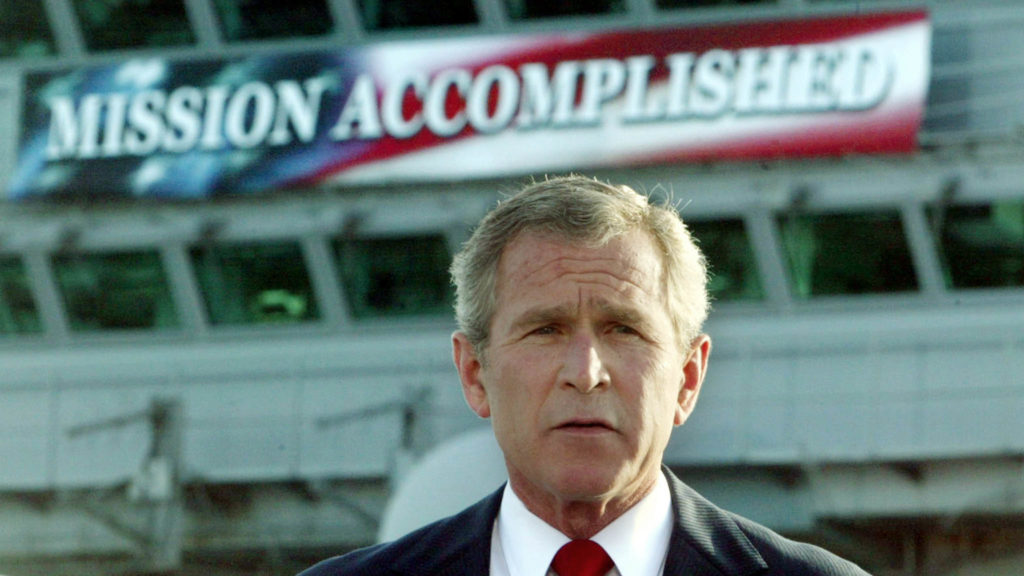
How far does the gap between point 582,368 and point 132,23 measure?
10994mm

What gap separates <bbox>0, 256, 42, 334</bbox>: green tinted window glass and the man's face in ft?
37.2

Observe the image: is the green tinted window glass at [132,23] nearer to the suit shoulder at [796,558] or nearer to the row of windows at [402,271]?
the row of windows at [402,271]

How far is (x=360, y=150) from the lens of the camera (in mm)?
11805

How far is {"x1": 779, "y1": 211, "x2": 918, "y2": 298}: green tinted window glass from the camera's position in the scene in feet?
36.9

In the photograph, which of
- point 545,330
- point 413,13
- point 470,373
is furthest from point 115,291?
point 545,330

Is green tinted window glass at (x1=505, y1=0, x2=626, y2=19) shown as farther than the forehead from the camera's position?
Yes

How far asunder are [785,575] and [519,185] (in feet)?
32.4

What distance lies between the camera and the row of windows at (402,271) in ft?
36.7

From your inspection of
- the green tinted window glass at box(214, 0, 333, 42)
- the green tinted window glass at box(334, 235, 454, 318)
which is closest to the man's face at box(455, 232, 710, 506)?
the green tinted window glass at box(334, 235, 454, 318)

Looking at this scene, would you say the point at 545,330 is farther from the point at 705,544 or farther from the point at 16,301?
→ the point at 16,301

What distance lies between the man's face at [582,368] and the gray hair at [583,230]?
15 millimetres

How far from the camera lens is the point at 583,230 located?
2000 millimetres

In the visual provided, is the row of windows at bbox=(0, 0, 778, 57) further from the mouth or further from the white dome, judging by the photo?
the mouth

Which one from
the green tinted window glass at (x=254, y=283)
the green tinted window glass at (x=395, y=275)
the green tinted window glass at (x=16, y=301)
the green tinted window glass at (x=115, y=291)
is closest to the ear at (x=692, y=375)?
the green tinted window glass at (x=395, y=275)
